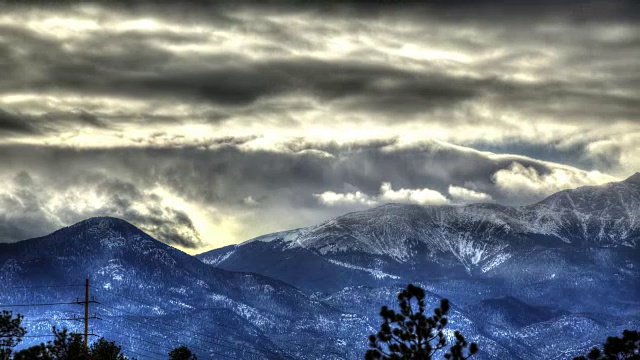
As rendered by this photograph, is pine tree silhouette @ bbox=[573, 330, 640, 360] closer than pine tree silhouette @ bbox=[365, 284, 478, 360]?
No

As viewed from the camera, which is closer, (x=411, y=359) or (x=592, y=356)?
(x=411, y=359)

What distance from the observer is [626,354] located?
97.5 meters

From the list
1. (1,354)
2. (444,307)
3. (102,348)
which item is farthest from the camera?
(102,348)

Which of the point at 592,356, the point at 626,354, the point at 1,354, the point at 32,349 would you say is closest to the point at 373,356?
the point at 592,356

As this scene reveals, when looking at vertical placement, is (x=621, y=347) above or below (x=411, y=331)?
below

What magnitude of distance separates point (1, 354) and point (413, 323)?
8062 cm

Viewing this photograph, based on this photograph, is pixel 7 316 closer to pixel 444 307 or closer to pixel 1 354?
pixel 1 354

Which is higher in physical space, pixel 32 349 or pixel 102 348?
pixel 102 348

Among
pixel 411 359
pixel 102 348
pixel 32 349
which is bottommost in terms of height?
pixel 411 359

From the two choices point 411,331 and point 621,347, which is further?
point 621,347

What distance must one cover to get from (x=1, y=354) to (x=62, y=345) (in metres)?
15.8

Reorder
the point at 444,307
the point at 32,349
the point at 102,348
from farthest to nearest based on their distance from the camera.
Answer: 1. the point at 102,348
2. the point at 32,349
3. the point at 444,307

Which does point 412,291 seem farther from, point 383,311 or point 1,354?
point 1,354

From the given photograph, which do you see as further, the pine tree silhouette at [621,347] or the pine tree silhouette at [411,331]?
the pine tree silhouette at [621,347]
